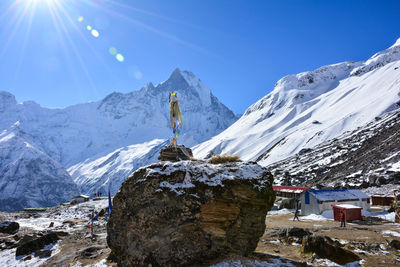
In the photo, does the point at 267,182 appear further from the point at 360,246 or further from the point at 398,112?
the point at 398,112

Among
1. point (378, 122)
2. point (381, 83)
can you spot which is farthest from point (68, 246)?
point (381, 83)

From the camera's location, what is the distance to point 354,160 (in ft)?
289

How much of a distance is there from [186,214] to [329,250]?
7602 millimetres

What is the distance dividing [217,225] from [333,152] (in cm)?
11137

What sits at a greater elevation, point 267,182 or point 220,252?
point 267,182

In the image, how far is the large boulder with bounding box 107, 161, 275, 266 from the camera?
34.1 feet

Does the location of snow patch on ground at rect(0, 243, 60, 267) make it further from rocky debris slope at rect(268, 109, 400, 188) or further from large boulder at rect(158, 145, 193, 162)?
rocky debris slope at rect(268, 109, 400, 188)

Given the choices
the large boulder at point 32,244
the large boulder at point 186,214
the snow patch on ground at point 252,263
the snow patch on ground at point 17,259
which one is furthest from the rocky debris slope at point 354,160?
the snow patch on ground at point 17,259

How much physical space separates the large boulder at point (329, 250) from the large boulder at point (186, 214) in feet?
11.4

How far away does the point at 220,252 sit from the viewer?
10.8m

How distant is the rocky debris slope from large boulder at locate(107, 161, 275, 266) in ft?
201

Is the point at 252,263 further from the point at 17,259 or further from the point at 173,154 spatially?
the point at 17,259

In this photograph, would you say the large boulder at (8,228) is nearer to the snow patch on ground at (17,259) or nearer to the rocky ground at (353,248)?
the snow patch on ground at (17,259)

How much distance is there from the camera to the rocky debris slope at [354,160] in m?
67.5
